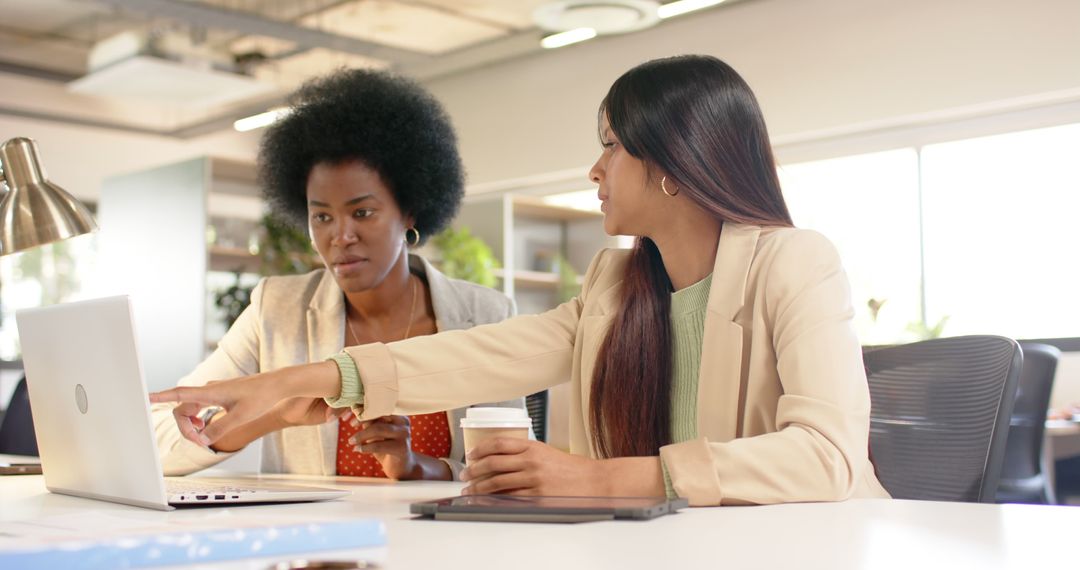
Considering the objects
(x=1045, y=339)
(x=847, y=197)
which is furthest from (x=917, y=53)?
(x=1045, y=339)

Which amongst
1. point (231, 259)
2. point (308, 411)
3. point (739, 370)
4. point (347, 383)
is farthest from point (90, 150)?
point (739, 370)

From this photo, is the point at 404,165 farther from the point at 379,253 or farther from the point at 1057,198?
the point at 1057,198

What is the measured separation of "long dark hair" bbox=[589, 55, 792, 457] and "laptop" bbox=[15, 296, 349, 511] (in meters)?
0.43

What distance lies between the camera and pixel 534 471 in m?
1.24

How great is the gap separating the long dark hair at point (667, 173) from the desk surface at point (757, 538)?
37 centimetres

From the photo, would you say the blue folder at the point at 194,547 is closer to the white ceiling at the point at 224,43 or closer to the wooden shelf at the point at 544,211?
the white ceiling at the point at 224,43

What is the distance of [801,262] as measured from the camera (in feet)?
4.73

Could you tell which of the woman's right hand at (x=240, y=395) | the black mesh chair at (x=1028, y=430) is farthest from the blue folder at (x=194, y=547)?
the black mesh chair at (x=1028, y=430)

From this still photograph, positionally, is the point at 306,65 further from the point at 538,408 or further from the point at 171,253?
the point at 538,408

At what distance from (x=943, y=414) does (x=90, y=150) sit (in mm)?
8034

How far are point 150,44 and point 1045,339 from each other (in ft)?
17.4

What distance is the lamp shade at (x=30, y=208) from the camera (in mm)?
1488

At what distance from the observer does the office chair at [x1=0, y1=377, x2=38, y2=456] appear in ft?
9.92

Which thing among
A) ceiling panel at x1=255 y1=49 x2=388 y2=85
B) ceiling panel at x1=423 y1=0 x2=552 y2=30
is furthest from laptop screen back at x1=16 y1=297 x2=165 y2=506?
ceiling panel at x1=255 y1=49 x2=388 y2=85
